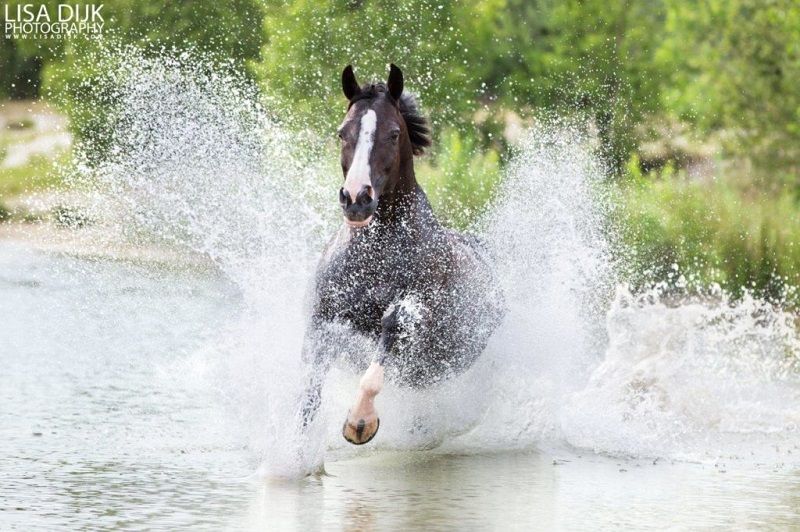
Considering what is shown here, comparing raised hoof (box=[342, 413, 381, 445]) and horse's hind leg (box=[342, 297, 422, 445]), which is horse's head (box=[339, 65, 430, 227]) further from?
raised hoof (box=[342, 413, 381, 445])

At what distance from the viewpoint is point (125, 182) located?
82.2 ft

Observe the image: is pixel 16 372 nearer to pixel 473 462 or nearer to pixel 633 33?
pixel 473 462

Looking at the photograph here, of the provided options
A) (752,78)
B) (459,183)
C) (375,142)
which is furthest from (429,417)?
(752,78)

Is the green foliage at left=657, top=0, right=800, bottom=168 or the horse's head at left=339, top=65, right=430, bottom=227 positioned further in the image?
the green foliage at left=657, top=0, right=800, bottom=168

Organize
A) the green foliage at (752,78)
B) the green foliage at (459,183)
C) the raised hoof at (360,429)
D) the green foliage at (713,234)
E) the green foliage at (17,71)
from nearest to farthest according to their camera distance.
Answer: the raised hoof at (360,429), the green foliage at (713,234), the green foliage at (459,183), the green foliage at (752,78), the green foliage at (17,71)

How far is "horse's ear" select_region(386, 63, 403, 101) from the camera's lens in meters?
8.54

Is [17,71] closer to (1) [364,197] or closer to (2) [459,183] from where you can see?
(2) [459,183]

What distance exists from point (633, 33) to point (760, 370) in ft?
37.6

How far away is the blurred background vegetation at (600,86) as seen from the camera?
17391mm

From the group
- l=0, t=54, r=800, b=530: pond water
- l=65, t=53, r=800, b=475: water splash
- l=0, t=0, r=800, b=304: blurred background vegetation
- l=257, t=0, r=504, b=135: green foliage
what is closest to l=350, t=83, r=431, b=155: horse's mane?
l=0, t=54, r=800, b=530: pond water

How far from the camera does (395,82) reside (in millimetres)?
8578

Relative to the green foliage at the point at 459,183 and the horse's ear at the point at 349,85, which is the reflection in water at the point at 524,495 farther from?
the green foliage at the point at 459,183

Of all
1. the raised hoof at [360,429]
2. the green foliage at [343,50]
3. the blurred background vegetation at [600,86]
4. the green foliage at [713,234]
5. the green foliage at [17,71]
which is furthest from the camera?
the green foliage at [17,71]

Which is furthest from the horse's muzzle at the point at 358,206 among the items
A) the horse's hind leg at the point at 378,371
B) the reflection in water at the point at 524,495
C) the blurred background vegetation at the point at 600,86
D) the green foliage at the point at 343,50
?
the green foliage at the point at 343,50
